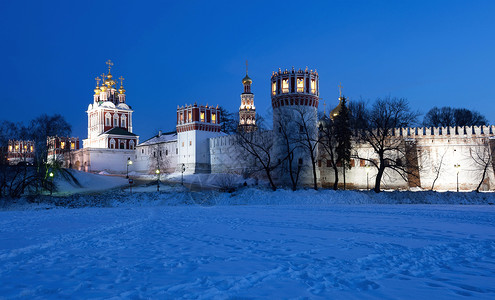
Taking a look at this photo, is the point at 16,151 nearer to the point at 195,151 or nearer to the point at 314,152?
the point at 195,151

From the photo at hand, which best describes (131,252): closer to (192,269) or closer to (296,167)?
(192,269)

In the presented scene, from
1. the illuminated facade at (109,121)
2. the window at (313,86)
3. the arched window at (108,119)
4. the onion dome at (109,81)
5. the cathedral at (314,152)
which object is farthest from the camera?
the onion dome at (109,81)

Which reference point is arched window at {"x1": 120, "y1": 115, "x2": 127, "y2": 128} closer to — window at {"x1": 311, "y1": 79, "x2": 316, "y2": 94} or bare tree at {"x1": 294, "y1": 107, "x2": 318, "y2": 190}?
bare tree at {"x1": 294, "y1": 107, "x2": 318, "y2": 190}

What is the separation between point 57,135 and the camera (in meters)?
37.1

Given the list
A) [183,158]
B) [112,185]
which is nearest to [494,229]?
[112,185]

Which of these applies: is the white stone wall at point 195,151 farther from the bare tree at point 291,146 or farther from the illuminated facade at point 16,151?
the illuminated facade at point 16,151

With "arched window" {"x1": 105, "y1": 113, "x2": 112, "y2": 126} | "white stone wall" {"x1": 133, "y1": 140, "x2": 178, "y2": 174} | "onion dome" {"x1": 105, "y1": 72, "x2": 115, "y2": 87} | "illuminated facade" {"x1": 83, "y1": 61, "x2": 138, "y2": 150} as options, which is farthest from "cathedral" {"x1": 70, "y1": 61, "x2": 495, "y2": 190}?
"onion dome" {"x1": 105, "y1": 72, "x2": 115, "y2": 87}

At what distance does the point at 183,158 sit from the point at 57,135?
14406 millimetres

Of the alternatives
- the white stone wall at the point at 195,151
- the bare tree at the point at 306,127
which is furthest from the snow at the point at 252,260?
the white stone wall at the point at 195,151

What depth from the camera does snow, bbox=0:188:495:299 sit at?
17.3 feet

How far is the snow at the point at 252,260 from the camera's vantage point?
5.26 metres

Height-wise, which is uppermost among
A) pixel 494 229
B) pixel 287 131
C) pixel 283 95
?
pixel 283 95

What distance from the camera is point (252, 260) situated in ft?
23.3

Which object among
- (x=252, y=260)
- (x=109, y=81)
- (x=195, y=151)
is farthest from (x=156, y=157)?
(x=252, y=260)
